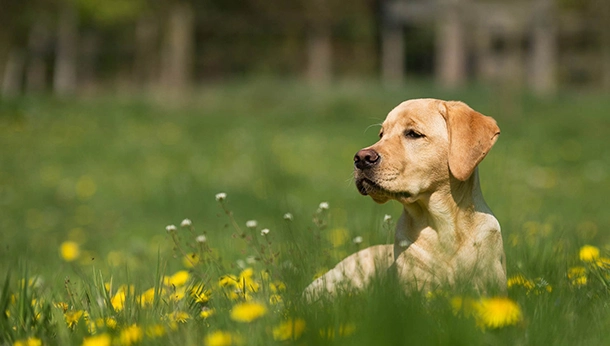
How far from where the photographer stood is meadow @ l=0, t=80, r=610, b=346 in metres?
2.15

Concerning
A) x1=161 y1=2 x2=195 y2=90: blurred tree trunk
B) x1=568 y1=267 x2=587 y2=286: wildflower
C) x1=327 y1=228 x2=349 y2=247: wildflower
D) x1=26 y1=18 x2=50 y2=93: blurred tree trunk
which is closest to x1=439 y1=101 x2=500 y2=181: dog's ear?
x1=568 y1=267 x2=587 y2=286: wildflower

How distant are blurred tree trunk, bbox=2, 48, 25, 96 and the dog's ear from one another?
22348mm

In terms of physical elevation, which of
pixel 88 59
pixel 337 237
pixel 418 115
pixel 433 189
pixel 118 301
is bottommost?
pixel 337 237

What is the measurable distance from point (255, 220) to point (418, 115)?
4.03 meters

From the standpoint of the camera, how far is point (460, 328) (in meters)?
1.99

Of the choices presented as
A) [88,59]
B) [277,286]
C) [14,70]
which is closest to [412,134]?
[277,286]

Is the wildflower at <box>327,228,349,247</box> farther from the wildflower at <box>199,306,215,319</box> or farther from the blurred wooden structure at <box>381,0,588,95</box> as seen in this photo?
the blurred wooden structure at <box>381,0,588,95</box>

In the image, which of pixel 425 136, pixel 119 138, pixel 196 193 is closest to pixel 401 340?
pixel 425 136

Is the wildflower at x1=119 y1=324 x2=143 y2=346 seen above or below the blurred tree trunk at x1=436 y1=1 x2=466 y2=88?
below

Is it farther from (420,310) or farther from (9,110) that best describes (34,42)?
(420,310)

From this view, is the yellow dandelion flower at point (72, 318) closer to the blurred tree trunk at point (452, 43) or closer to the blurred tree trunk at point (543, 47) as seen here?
the blurred tree trunk at point (452, 43)

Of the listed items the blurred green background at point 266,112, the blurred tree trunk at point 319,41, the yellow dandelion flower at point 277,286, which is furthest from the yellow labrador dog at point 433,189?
the blurred tree trunk at point 319,41

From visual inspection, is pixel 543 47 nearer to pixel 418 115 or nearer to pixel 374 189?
pixel 418 115

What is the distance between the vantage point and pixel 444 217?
321cm
